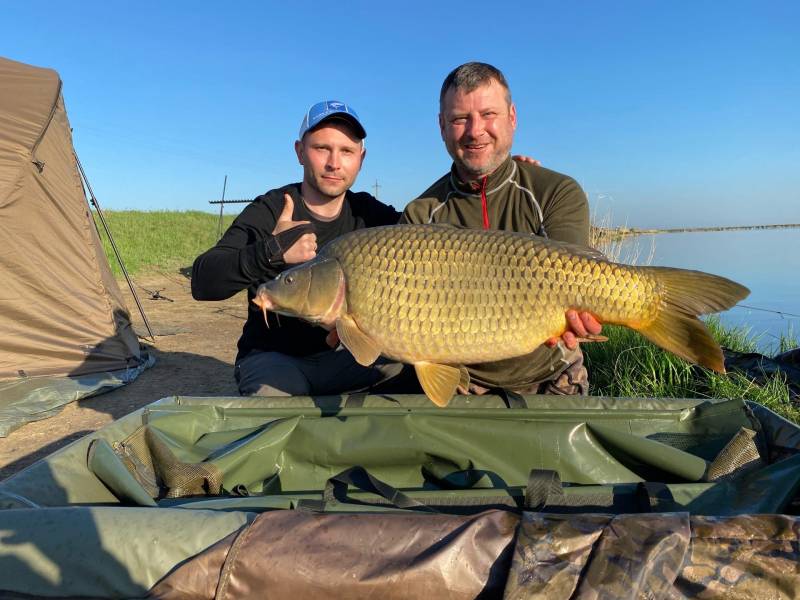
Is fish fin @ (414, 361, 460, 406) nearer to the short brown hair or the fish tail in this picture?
the fish tail

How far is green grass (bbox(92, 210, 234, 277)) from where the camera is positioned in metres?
11.0

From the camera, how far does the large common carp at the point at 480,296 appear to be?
5.18 ft

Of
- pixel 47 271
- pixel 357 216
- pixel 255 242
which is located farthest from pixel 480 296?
pixel 47 271

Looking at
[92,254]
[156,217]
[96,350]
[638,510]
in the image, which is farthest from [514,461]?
[156,217]

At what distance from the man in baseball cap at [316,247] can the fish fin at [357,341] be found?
51 centimetres

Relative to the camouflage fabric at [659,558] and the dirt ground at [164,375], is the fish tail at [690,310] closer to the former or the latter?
the camouflage fabric at [659,558]

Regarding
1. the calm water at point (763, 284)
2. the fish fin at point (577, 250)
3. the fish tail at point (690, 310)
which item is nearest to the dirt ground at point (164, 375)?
the fish fin at point (577, 250)

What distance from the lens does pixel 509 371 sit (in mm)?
2123

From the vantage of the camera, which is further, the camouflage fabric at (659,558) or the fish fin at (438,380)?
the fish fin at (438,380)

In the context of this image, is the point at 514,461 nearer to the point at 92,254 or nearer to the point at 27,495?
the point at 27,495

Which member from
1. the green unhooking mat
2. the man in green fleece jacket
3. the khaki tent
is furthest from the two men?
the khaki tent

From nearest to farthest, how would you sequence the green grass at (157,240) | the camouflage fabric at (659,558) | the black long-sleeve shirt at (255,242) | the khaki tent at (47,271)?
the camouflage fabric at (659,558)
the black long-sleeve shirt at (255,242)
the khaki tent at (47,271)
the green grass at (157,240)

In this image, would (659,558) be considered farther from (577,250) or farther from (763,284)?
(763,284)

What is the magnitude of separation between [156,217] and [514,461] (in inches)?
888
